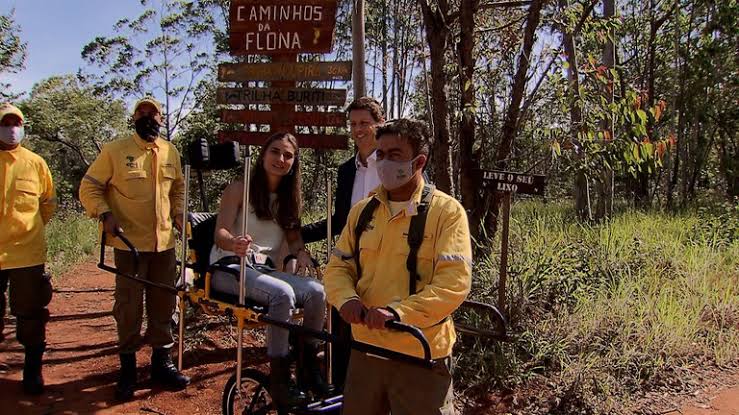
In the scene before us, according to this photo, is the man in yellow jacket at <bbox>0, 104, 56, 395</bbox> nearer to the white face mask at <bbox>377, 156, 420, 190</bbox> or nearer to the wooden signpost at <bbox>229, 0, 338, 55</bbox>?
the wooden signpost at <bbox>229, 0, 338, 55</bbox>

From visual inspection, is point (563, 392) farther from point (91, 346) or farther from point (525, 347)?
point (91, 346)

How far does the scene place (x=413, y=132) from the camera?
7.41 feet

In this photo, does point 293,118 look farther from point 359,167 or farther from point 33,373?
point 33,373

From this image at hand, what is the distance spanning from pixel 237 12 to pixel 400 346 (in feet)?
13.9

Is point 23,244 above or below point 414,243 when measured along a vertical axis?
below

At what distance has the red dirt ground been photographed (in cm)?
404

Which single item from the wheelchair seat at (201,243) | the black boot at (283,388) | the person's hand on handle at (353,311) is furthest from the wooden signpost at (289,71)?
the person's hand on handle at (353,311)

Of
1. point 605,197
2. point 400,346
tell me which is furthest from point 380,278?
point 605,197

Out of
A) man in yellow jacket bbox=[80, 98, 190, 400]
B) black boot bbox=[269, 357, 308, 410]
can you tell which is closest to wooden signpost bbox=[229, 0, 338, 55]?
man in yellow jacket bbox=[80, 98, 190, 400]

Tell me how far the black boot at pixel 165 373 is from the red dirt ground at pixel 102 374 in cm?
7

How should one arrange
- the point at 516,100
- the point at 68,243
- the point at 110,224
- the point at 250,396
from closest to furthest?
the point at 250,396 → the point at 110,224 → the point at 516,100 → the point at 68,243

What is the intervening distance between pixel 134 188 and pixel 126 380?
55.2 inches

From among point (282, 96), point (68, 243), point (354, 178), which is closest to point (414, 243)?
point (354, 178)

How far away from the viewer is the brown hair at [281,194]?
139 inches
